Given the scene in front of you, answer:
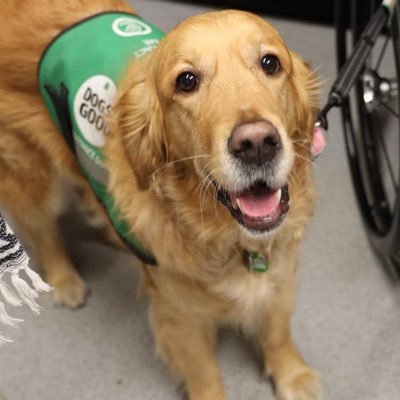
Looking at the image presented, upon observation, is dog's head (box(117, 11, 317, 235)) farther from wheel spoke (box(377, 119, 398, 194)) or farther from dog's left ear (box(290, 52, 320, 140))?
wheel spoke (box(377, 119, 398, 194))

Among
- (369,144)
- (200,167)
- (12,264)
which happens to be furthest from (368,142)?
(12,264)

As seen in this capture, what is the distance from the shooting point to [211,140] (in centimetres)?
95

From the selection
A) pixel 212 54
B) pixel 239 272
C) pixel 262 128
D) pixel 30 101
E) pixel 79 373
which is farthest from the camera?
pixel 79 373

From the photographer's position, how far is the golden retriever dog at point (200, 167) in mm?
961

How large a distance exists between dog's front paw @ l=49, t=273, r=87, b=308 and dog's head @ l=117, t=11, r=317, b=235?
27.8 inches

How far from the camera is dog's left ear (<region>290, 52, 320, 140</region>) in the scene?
1094 millimetres

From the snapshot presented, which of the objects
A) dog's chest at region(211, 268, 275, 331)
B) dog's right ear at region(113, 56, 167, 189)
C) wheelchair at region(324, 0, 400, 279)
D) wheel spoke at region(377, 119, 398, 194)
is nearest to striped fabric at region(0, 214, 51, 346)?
dog's right ear at region(113, 56, 167, 189)

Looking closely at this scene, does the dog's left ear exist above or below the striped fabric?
above

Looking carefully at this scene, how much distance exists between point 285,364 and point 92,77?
0.81 metres

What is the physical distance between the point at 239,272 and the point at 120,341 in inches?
22.0

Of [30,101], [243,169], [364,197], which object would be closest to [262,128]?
[243,169]

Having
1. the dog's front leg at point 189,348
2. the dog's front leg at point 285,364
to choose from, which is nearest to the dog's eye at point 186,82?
the dog's front leg at point 189,348

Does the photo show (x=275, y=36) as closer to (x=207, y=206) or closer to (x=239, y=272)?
(x=207, y=206)

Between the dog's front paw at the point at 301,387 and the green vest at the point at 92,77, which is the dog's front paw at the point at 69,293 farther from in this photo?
the dog's front paw at the point at 301,387
